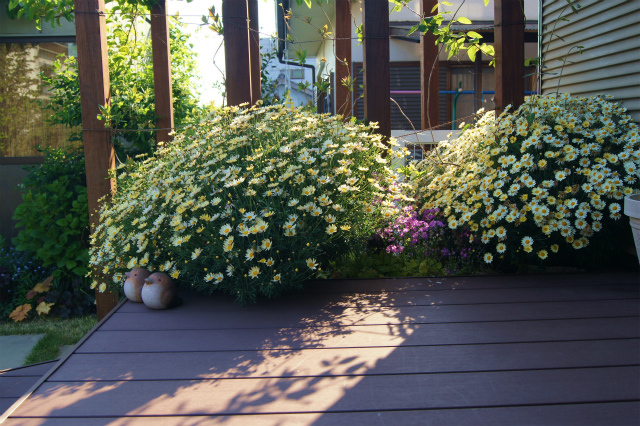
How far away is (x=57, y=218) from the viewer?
434 centimetres

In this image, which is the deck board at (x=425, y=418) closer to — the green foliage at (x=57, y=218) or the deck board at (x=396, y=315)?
the deck board at (x=396, y=315)

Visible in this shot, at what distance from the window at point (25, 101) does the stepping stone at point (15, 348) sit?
2359mm

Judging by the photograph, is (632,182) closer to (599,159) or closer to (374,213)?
(599,159)

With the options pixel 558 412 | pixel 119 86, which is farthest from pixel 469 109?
pixel 558 412

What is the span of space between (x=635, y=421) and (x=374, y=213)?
1574 mm

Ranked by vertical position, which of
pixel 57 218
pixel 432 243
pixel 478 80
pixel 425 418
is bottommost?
pixel 425 418

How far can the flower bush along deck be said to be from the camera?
2.33 m

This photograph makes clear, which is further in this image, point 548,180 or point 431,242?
point 431,242

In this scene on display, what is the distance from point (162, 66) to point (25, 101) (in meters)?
2.63

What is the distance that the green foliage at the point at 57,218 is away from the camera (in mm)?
4211

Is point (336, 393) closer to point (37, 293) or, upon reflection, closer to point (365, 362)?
point (365, 362)

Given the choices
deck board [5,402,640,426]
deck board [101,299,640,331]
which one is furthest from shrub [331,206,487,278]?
deck board [5,402,640,426]

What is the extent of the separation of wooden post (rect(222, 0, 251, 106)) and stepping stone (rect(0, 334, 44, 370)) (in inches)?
85.9

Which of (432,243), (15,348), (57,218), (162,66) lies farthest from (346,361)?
(57,218)
